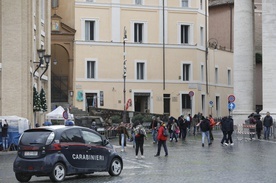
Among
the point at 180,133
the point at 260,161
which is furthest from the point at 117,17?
the point at 260,161

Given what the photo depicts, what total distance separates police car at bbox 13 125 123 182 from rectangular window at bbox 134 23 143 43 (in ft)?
163

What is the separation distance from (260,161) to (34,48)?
70.5 feet

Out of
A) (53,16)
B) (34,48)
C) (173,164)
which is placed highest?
(53,16)

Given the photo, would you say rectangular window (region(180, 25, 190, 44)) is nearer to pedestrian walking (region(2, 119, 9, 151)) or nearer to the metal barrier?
the metal barrier

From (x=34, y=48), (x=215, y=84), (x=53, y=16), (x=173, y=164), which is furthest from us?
(x=215, y=84)

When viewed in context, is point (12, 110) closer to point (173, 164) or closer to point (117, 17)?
point (173, 164)

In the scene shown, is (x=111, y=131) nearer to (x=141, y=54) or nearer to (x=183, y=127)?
(x=183, y=127)

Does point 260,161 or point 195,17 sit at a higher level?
point 195,17

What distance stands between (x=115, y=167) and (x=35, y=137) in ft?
10.2

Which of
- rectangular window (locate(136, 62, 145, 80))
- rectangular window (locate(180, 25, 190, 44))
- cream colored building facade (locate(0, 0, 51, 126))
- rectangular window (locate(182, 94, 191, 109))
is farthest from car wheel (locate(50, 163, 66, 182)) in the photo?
rectangular window (locate(180, 25, 190, 44))

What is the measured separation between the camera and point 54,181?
76.4 feet

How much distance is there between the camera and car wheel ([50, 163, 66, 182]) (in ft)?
75.8

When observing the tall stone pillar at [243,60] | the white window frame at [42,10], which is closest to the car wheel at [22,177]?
the white window frame at [42,10]

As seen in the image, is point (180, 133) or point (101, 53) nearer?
point (180, 133)
